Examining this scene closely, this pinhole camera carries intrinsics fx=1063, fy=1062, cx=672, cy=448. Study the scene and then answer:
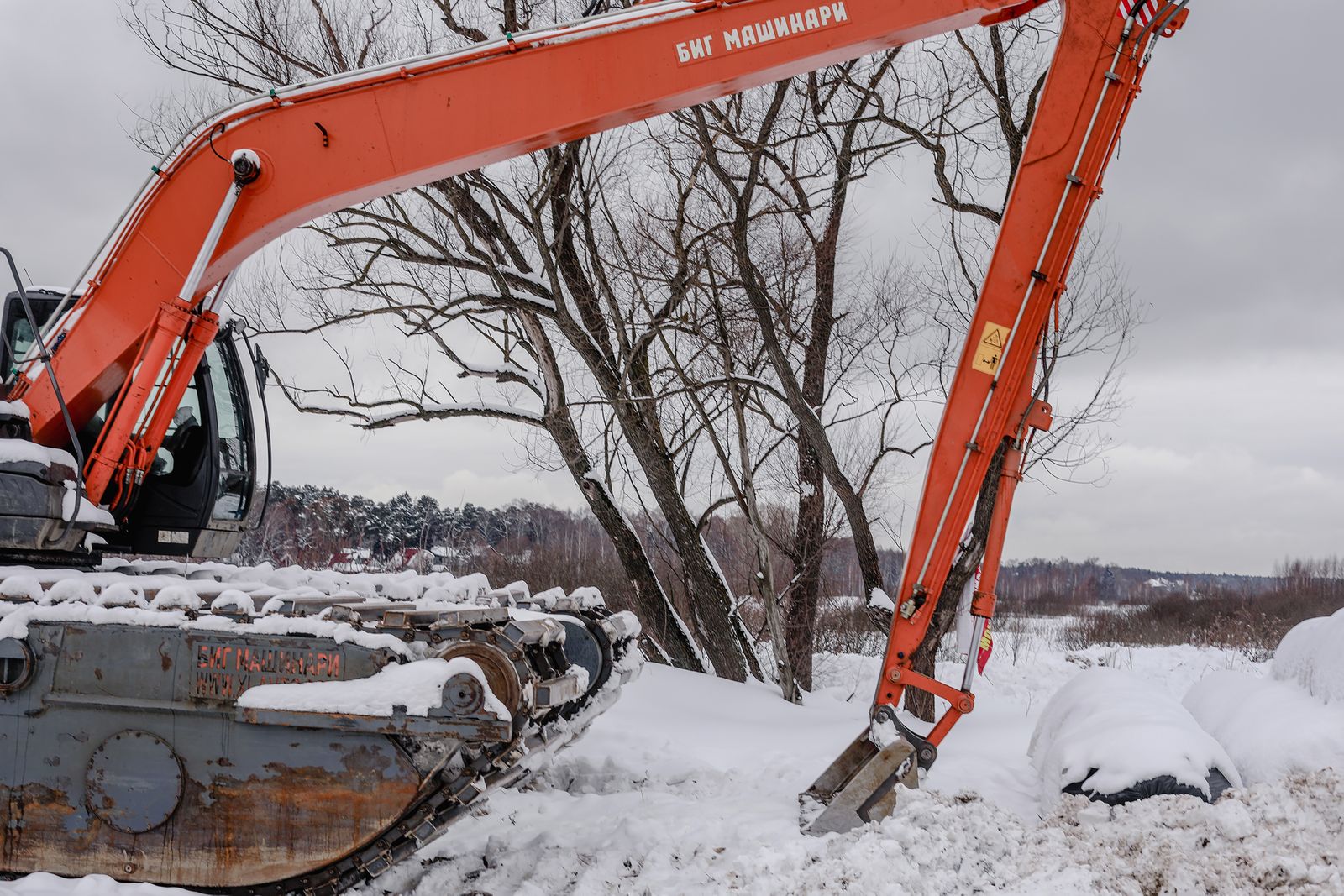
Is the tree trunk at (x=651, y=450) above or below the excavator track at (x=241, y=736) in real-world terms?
above

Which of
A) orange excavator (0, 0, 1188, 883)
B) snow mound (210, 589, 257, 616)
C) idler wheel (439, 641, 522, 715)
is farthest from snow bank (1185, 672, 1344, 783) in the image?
snow mound (210, 589, 257, 616)

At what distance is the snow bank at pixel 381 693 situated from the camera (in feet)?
13.9

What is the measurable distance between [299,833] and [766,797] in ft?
8.34

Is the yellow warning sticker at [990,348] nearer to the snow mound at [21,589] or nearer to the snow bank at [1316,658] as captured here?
the snow bank at [1316,658]

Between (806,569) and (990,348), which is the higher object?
(990,348)

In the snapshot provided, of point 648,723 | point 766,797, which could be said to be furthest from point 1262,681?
point 648,723

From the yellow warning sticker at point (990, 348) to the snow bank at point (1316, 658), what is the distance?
266cm

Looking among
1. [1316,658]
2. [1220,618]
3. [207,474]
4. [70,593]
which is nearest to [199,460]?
[207,474]

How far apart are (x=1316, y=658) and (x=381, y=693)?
5303 millimetres

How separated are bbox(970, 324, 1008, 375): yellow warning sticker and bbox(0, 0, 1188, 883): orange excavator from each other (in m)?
0.01

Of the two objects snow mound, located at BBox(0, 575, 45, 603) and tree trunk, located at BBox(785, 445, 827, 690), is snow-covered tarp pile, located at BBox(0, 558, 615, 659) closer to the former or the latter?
snow mound, located at BBox(0, 575, 45, 603)

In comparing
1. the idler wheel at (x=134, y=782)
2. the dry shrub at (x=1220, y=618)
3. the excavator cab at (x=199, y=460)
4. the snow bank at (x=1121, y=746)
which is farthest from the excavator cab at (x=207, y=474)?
the dry shrub at (x=1220, y=618)

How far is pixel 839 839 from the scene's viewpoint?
480 cm

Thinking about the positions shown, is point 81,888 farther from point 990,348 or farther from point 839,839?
point 990,348
